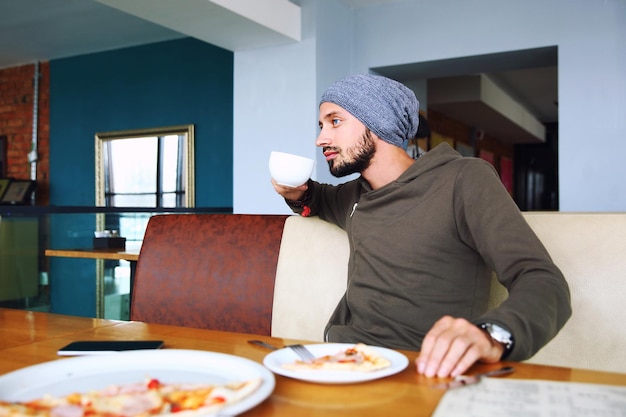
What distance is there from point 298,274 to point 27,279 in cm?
253

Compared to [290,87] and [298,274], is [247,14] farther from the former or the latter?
[298,274]

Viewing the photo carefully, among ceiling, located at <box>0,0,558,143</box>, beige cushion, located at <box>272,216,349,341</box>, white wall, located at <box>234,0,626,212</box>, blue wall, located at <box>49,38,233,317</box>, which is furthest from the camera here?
blue wall, located at <box>49,38,233,317</box>

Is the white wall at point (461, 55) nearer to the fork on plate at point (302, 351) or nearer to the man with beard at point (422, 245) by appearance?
the man with beard at point (422, 245)

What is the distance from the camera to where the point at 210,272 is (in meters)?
1.91

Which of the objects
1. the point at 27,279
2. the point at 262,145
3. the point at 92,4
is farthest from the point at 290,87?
the point at 27,279

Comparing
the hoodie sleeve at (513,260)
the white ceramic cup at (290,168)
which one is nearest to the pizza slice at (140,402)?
the hoodie sleeve at (513,260)

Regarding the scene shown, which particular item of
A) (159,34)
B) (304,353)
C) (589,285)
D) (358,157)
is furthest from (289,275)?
(159,34)

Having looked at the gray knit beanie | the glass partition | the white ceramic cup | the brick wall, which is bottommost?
the glass partition

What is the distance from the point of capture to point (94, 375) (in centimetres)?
80

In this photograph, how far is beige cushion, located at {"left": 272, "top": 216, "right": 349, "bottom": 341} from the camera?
1742 millimetres

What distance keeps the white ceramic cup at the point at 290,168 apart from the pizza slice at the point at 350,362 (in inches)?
26.0

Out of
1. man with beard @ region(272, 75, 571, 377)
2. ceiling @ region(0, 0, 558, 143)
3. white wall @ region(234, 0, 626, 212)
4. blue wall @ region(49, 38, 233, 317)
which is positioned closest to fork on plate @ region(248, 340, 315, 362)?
man with beard @ region(272, 75, 571, 377)

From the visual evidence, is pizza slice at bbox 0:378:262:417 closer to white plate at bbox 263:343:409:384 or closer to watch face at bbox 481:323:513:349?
white plate at bbox 263:343:409:384

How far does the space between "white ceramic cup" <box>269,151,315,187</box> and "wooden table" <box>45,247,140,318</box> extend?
76.6 inches
